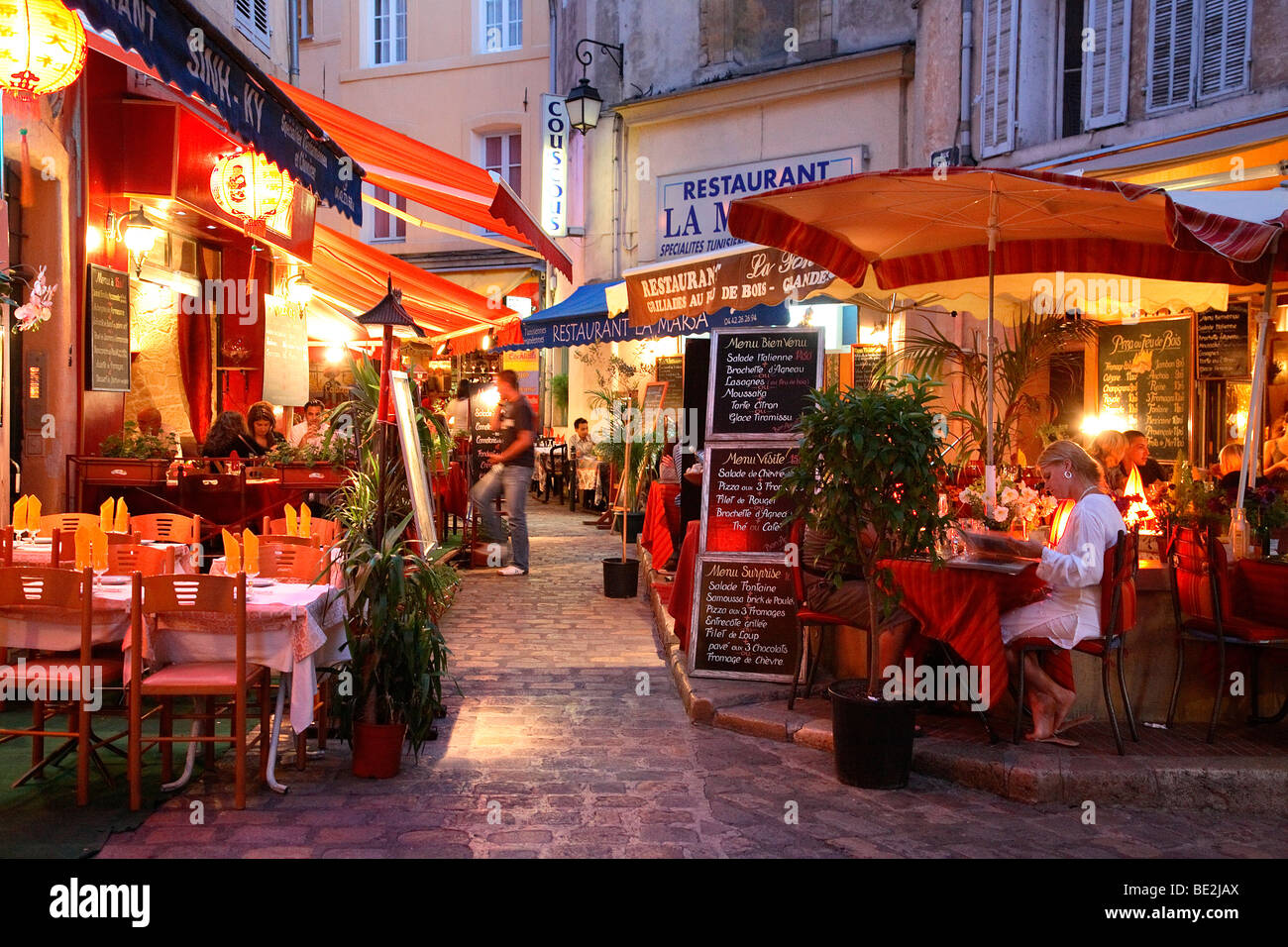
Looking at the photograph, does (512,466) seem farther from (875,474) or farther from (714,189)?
(714,189)

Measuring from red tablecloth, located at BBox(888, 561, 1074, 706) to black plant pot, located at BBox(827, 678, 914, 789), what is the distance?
1.96 ft

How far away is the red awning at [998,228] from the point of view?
5512 millimetres

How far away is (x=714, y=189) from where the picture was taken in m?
17.0

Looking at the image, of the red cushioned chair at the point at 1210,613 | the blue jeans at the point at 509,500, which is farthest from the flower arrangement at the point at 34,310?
the red cushioned chair at the point at 1210,613

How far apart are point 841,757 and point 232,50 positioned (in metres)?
5.18

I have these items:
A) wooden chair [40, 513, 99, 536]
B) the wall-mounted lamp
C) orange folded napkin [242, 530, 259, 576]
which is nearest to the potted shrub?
orange folded napkin [242, 530, 259, 576]

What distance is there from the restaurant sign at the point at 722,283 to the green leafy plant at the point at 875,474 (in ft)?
8.12

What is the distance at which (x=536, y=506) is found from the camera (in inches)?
845

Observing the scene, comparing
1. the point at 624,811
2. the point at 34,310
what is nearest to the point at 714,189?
the point at 34,310

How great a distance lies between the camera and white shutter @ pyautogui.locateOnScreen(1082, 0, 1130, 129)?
1077 cm

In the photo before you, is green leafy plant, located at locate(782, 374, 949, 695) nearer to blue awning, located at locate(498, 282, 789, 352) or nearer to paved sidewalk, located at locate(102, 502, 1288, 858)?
paved sidewalk, located at locate(102, 502, 1288, 858)

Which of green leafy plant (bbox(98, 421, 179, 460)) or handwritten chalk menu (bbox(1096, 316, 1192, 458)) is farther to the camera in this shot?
handwritten chalk menu (bbox(1096, 316, 1192, 458))
